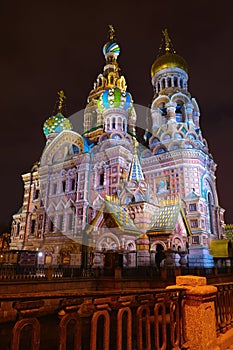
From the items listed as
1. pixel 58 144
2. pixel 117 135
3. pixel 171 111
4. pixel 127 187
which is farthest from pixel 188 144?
pixel 58 144

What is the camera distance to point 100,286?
12156mm

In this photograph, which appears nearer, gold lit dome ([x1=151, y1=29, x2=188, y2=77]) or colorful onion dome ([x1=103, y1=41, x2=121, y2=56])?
gold lit dome ([x1=151, y1=29, x2=188, y2=77])

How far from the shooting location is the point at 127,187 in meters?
17.7

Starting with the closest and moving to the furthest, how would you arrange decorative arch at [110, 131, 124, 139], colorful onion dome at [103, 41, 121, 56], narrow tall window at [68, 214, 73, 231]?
narrow tall window at [68, 214, 73, 231] → decorative arch at [110, 131, 124, 139] → colorful onion dome at [103, 41, 121, 56]

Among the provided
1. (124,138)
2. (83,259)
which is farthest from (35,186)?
(83,259)

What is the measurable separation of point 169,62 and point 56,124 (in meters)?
15.5

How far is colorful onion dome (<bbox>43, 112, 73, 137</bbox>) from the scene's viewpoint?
32.9 metres

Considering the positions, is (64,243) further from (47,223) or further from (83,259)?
(83,259)

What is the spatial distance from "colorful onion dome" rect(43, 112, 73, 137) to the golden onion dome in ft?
41.7

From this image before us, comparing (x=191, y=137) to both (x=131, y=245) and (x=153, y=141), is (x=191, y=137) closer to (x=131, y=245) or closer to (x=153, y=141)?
(x=153, y=141)

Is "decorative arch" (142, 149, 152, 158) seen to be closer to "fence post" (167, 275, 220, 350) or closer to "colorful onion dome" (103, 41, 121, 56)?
"colorful onion dome" (103, 41, 121, 56)

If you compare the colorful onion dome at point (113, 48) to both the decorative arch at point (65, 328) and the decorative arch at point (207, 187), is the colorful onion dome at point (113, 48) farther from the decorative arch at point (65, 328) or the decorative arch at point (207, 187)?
the decorative arch at point (65, 328)

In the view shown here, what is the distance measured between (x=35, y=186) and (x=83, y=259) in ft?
50.5

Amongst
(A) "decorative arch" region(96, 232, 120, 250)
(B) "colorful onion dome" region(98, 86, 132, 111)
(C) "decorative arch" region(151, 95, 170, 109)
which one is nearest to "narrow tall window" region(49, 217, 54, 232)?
(B) "colorful onion dome" region(98, 86, 132, 111)
